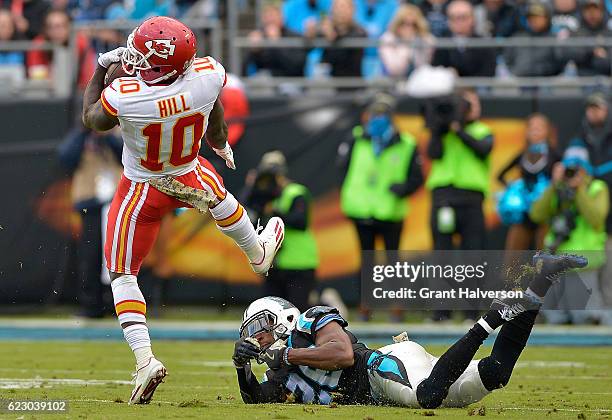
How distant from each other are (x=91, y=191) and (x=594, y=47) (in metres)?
5.67

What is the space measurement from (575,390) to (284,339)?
2342 millimetres

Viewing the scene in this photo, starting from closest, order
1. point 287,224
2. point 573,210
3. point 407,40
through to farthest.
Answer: point 287,224, point 573,210, point 407,40

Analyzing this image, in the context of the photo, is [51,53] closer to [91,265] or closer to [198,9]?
[198,9]

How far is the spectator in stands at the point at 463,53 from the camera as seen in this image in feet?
48.0

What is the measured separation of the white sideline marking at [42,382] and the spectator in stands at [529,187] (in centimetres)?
599

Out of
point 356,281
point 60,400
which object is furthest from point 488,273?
point 356,281

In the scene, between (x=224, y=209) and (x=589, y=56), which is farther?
(x=589, y=56)

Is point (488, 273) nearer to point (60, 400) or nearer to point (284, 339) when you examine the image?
point (284, 339)

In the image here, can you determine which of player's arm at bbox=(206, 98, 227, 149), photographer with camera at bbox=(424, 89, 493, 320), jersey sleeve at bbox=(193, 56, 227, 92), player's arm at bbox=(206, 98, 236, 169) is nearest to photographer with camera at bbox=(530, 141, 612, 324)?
photographer with camera at bbox=(424, 89, 493, 320)

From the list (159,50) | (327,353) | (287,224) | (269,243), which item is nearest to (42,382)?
(269,243)

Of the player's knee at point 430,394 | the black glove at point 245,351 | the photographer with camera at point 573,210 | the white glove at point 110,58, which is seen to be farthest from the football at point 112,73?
the photographer with camera at point 573,210

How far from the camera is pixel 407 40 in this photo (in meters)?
14.6

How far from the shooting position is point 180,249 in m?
15.0

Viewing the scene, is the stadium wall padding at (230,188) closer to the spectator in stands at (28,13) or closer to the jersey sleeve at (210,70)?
the spectator in stands at (28,13)
